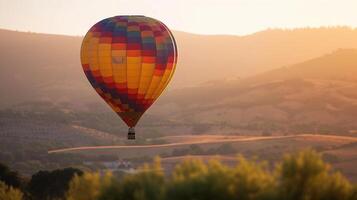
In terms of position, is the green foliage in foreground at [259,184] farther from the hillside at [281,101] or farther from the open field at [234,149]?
the hillside at [281,101]

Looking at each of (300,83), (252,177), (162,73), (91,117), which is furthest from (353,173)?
(300,83)

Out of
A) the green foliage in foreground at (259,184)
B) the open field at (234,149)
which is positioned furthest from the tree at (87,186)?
the open field at (234,149)

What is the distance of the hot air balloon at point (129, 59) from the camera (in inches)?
1781

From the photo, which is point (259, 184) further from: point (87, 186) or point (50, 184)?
point (50, 184)

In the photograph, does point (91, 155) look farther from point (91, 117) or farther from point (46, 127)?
point (91, 117)

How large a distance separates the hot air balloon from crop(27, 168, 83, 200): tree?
989cm

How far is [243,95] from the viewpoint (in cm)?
15450

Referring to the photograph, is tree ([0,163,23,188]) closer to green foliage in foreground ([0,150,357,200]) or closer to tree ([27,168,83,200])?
tree ([27,168,83,200])

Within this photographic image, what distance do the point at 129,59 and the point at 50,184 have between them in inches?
539

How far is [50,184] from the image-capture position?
5597 cm

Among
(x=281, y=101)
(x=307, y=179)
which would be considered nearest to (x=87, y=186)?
(x=307, y=179)

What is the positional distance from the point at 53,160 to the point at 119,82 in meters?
46.4

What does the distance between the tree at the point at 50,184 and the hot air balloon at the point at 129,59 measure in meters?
9.89

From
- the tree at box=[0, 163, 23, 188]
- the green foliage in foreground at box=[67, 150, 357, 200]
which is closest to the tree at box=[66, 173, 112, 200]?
the green foliage in foreground at box=[67, 150, 357, 200]
